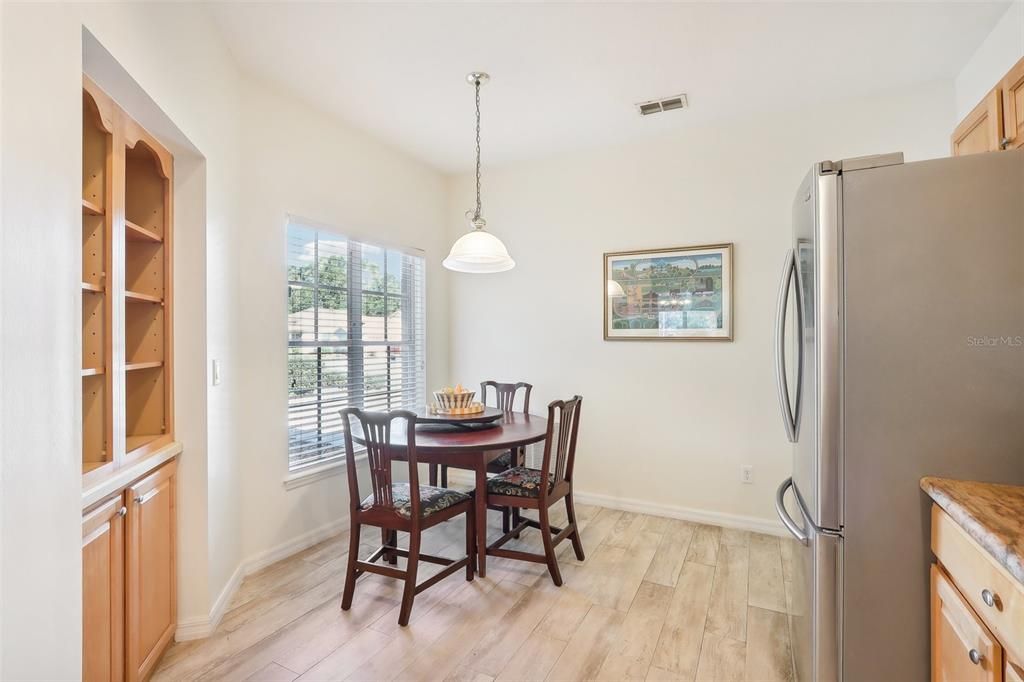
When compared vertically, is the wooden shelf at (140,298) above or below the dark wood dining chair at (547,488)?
above

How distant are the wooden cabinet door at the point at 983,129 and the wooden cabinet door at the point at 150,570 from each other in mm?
3289

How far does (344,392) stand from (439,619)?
170 centimetres

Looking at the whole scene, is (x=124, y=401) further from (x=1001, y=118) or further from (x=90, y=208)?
(x=1001, y=118)

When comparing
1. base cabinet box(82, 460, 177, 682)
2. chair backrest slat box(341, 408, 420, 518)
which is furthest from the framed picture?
base cabinet box(82, 460, 177, 682)

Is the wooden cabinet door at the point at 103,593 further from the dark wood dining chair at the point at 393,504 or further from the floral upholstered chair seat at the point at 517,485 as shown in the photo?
the floral upholstered chair seat at the point at 517,485

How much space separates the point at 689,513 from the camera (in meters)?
3.56

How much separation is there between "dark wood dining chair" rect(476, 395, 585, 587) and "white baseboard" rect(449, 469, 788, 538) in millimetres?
988

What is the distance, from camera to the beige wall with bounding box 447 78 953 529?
324 centimetres

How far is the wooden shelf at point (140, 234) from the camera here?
1907mm

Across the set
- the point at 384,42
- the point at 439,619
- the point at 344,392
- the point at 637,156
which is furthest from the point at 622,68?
the point at 439,619

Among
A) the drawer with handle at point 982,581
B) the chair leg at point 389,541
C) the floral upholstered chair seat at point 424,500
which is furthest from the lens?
the chair leg at point 389,541

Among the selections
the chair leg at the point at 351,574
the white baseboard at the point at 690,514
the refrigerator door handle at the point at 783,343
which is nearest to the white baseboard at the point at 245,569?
the chair leg at the point at 351,574
